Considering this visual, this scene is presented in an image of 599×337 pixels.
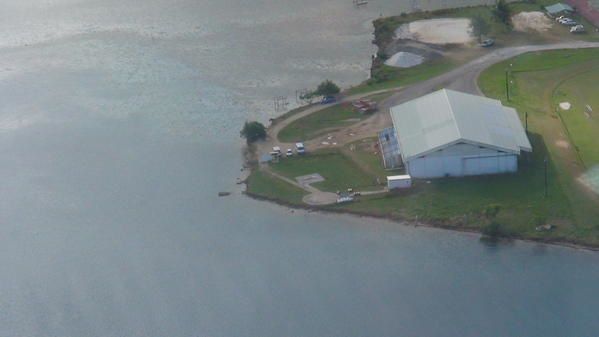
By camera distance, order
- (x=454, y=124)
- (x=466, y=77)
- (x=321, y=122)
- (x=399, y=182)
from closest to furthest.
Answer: (x=399, y=182), (x=454, y=124), (x=321, y=122), (x=466, y=77)

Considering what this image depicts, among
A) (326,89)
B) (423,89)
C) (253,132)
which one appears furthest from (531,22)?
(253,132)

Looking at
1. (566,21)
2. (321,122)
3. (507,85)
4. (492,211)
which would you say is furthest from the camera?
(566,21)

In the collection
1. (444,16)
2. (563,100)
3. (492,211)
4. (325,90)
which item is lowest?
(492,211)

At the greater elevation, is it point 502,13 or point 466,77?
point 502,13

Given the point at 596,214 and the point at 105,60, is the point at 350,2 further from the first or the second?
the point at 596,214

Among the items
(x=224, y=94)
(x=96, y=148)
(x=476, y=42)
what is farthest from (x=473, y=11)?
(x=96, y=148)

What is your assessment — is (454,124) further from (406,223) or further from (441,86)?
(441,86)

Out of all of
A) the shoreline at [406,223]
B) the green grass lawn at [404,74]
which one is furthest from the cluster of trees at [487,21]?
the shoreline at [406,223]
